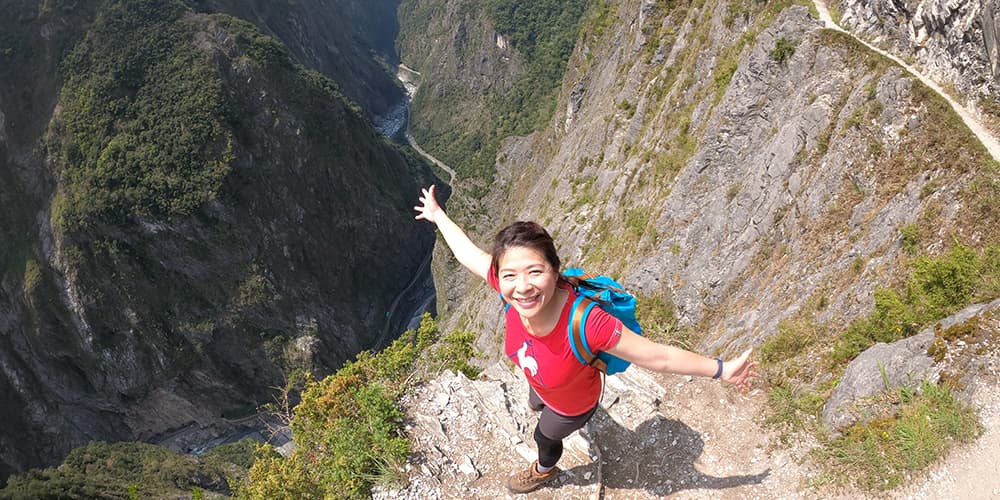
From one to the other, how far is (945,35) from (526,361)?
13.7 metres

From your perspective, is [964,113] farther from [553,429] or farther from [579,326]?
[579,326]

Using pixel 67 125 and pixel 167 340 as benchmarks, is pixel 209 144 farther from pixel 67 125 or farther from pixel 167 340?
pixel 167 340

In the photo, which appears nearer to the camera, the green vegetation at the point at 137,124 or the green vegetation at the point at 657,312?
the green vegetation at the point at 657,312

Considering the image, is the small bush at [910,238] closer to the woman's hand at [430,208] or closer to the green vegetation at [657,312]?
the green vegetation at [657,312]

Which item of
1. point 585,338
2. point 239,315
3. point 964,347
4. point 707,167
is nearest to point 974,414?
point 964,347

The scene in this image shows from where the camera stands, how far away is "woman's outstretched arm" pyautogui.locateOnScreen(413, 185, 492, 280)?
5039 mm

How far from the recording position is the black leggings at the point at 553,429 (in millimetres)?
5352

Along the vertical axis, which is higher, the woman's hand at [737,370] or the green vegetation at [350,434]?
the woman's hand at [737,370]

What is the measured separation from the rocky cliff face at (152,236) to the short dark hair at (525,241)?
7360 cm

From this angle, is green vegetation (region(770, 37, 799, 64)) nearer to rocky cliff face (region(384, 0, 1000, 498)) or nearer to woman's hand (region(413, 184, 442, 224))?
rocky cliff face (region(384, 0, 1000, 498))

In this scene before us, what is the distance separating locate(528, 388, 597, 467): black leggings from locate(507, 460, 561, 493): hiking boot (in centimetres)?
43

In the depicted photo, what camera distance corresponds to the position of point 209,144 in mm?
69688

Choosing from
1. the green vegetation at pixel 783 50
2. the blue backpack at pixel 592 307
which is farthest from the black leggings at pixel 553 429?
the green vegetation at pixel 783 50

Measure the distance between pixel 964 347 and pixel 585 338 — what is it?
5.11m
